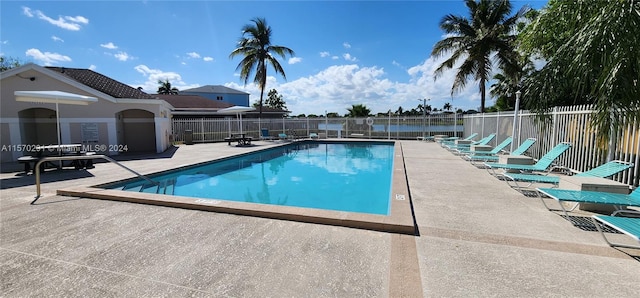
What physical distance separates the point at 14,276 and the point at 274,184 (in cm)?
608

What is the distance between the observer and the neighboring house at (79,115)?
1048cm

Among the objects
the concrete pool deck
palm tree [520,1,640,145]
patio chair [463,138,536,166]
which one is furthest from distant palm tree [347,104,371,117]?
palm tree [520,1,640,145]

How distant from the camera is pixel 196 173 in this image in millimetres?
9422

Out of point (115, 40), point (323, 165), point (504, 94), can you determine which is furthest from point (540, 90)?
point (504, 94)

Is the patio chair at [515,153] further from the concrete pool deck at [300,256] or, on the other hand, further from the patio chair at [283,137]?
the patio chair at [283,137]

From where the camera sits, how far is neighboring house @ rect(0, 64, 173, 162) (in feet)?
34.4

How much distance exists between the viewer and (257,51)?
2134cm

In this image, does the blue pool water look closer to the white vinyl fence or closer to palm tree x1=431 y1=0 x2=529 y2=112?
the white vinyl fence

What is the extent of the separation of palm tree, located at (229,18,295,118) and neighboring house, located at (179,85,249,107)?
25.4 m

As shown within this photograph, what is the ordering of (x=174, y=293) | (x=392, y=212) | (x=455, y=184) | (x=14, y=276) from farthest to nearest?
(x=455, y=184) → (x=392, y=212) → (x=14, y=276) → (x=174, y=293)

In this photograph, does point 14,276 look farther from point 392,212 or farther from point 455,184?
point 455,184

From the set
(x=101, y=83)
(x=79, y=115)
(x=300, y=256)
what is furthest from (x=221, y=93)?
(x=300, y=256)

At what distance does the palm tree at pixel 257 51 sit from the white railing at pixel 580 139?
16.7m

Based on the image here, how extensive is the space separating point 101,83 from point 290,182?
11.9 metres
